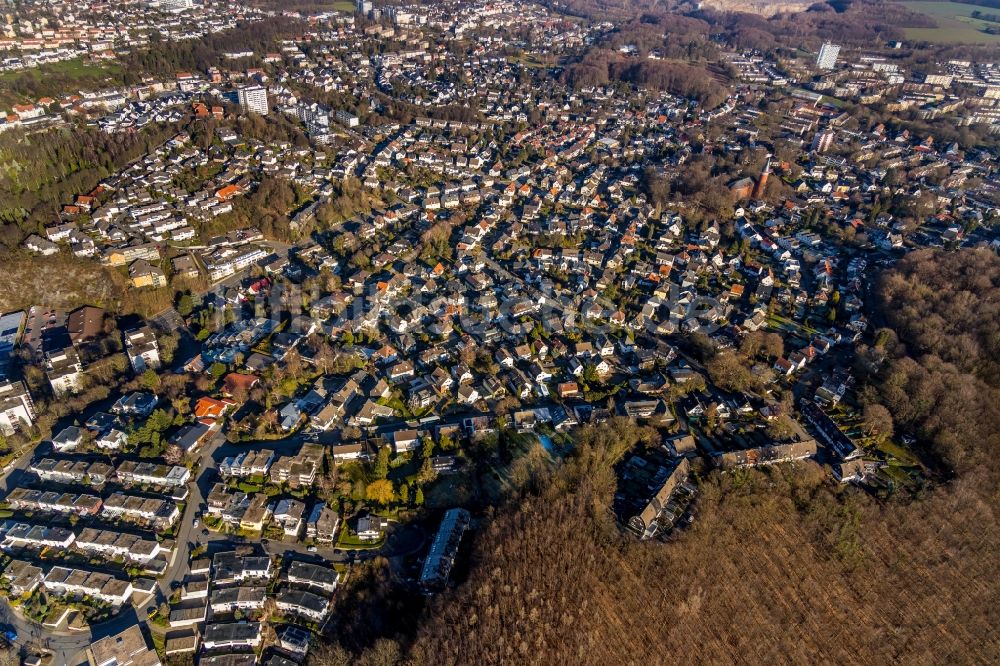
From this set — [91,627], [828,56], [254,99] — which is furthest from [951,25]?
[91,627]

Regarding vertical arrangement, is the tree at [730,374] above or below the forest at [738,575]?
above

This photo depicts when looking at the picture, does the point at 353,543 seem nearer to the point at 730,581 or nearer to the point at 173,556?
the point at 173,556

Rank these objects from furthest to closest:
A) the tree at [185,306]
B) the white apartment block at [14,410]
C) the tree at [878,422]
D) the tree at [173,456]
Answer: the tree at [185,306] < the tree at [878,422] < the white apartment block at [14,410] < the tree at [173,456]

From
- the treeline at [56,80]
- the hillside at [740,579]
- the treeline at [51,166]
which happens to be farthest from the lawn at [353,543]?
the treeline at [56,80]

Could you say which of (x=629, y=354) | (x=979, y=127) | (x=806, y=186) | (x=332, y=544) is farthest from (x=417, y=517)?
(x=979, y=127)

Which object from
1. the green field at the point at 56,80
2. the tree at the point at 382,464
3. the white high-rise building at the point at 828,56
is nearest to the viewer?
the tree at the point at 382,464

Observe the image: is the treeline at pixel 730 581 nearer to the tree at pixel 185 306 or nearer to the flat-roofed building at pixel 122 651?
the flat-roofed building at pixel 122 651
